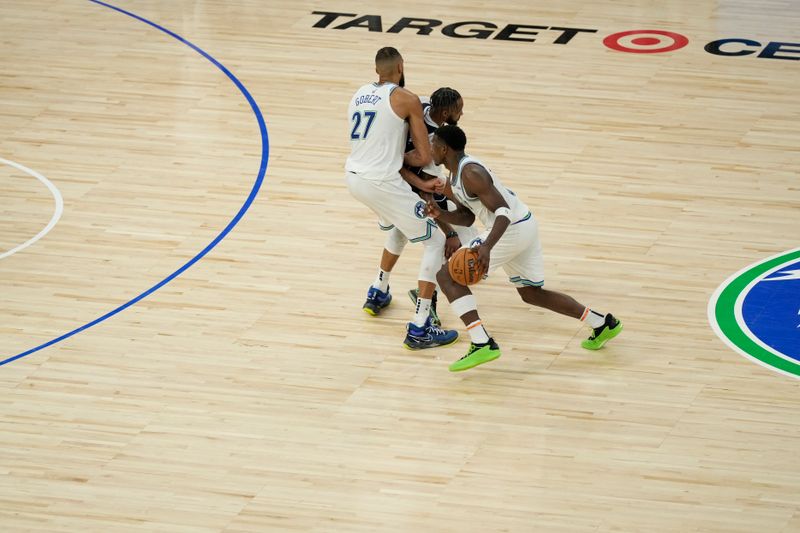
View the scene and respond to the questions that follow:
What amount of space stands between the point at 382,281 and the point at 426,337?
70cm

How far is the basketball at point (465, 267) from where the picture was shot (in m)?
8.40

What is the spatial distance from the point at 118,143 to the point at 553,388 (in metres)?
6.11

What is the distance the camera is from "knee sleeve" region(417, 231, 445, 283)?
9.04 meters

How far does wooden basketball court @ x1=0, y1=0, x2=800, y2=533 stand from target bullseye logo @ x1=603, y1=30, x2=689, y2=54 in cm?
5

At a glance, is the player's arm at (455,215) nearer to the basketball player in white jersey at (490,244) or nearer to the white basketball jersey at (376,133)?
the basketball player in white jersey at (490,244)

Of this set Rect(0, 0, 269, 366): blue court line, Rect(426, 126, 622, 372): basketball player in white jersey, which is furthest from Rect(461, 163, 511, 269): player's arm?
Rect(0, 0, 269, 366): blue court line

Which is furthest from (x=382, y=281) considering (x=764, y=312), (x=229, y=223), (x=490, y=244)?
(x=764, y=312)

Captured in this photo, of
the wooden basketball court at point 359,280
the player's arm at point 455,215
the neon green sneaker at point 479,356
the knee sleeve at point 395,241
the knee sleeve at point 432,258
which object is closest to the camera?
the wooden basketball court at point 359,280

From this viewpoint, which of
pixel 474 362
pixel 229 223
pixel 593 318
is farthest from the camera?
pixel 229 223

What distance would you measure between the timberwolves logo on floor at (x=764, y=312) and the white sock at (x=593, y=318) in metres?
0.95

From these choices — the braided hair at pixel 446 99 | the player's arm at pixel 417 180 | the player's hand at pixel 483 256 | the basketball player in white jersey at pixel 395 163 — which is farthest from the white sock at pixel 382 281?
the braided hair at pixel 446 99

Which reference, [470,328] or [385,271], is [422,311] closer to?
[470,328]

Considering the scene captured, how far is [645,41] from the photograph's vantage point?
1530 cm

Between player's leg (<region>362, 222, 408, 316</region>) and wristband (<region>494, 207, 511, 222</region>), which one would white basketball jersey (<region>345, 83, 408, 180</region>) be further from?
wristband (<region>494, 207, 511, 222</region>)
